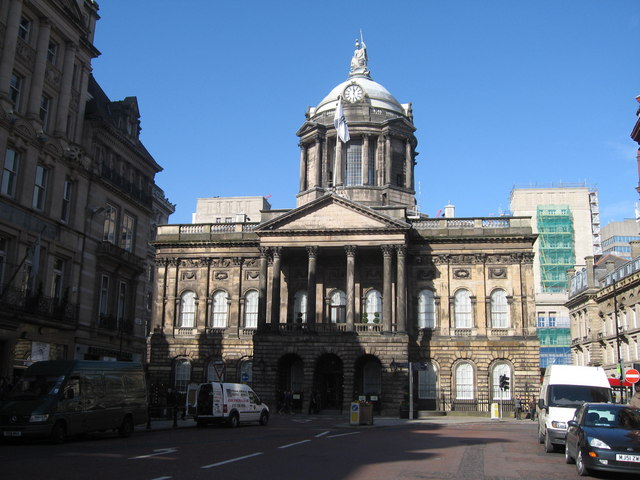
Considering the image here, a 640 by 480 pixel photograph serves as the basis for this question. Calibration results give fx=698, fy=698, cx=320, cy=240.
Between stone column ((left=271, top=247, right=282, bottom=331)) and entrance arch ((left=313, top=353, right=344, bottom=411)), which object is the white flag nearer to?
stone column ((left=271, top=247, right=282, bottom=331))

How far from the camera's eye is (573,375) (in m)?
21.6

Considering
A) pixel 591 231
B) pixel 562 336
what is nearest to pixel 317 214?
pixel 562 336

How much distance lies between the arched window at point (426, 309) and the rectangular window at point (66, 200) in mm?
26911

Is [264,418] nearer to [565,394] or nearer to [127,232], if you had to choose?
[127,232]

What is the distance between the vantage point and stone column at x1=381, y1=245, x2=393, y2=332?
4606 centimetres

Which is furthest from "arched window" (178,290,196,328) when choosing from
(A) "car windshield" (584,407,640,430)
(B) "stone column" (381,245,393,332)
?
(A) "car windshield" (584,407,640,430)

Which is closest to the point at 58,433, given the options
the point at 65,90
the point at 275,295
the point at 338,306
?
the point at 65,90

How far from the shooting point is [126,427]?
76.6 feet

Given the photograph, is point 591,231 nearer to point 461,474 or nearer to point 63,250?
point 63,250

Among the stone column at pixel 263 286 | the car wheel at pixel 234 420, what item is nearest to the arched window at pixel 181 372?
the stone column at pixel 263 286

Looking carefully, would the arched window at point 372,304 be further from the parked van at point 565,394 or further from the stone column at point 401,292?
the parked van at point 565,394

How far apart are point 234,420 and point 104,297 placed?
10.5m

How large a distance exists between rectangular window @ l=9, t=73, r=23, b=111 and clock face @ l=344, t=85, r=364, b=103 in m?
36.7

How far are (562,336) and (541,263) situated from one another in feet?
37.6
